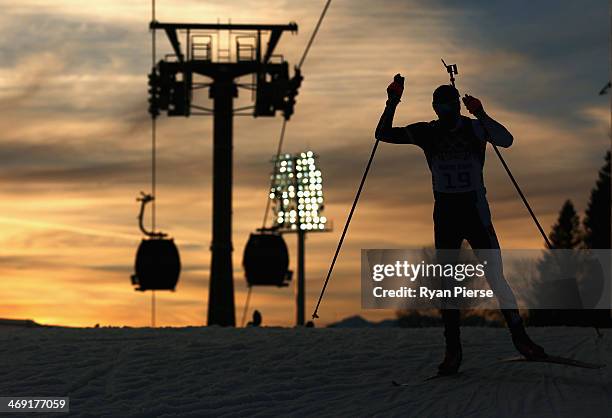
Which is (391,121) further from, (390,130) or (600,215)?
(600,215)

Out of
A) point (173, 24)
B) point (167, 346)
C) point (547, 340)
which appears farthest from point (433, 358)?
point (173, 24)

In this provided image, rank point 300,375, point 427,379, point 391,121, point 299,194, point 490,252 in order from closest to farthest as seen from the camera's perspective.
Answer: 1. point 490,252
2. point 391,121
3. point 427,379
4. point 300,375
5. point 299,194

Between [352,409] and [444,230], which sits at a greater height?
[444,230]

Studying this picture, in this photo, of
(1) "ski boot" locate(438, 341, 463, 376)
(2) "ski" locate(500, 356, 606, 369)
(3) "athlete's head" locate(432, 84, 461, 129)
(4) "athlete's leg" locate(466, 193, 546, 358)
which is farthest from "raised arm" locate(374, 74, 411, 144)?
(2) "ski" locate(500, 356, 606, 369)

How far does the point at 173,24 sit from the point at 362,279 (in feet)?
108

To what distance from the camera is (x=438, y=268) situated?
13664 millimetres

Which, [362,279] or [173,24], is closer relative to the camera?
[362,279]

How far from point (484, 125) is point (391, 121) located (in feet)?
3.21

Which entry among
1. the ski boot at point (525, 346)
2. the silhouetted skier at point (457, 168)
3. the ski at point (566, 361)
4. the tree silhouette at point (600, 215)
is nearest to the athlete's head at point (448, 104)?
the silhouetted skier at point (457, 168)

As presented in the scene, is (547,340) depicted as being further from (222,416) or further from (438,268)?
(222,416)

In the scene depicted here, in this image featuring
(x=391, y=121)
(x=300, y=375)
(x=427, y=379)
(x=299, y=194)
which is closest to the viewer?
(x=391, y=121)

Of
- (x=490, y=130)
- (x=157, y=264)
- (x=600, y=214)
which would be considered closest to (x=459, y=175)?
(x=490, y=130)

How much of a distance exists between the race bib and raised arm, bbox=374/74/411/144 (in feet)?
1.69

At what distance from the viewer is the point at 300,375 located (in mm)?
14438
